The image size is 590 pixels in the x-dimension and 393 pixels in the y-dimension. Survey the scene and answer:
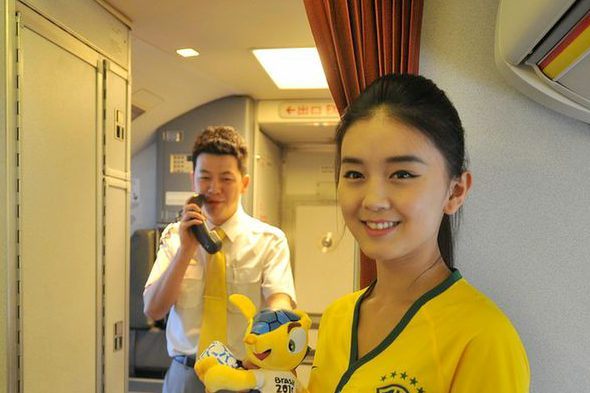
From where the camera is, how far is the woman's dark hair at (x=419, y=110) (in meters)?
0.90

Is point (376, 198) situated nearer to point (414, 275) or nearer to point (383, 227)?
point (383, 227)

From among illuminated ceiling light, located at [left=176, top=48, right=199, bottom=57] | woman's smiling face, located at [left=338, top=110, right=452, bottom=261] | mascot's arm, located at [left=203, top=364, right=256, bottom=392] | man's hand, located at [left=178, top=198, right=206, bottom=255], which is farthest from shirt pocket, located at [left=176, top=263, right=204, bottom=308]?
illuminated ceiling light, located at [left=176, top=48, right=199, bottom=57]

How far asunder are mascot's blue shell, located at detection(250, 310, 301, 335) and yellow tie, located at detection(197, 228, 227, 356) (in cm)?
94

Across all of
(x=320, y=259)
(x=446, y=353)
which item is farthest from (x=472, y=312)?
(x=320, y=259)

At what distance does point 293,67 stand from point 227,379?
9.22 feet

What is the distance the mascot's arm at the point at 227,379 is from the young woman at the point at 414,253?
7.6 inches

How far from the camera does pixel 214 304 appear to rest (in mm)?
1967

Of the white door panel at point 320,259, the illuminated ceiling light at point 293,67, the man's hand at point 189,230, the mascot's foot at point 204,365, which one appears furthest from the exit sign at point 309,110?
the mascot's foot at point 204,365

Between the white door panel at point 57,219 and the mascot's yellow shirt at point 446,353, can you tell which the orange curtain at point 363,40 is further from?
the white door panel at point 57,219

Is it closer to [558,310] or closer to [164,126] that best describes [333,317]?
[558,310]

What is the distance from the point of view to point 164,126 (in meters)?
4.10

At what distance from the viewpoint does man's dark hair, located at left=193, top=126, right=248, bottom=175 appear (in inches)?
82.5

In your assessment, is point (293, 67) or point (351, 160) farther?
point (293, 67)

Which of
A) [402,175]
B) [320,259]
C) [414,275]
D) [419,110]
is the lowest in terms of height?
[320,259]
